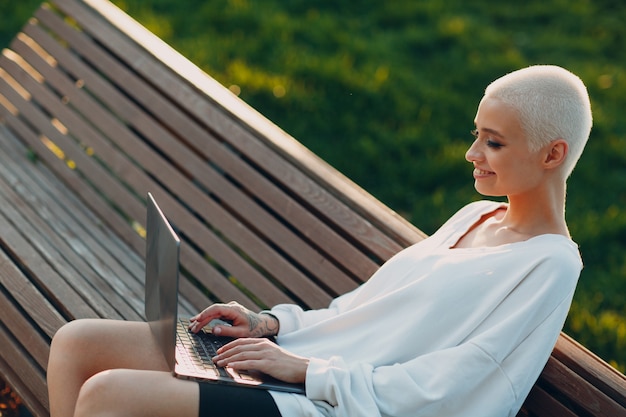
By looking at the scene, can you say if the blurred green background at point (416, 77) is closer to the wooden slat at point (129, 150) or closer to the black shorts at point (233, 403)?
the wooden slat at point (129, 150)

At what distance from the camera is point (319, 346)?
118 inches

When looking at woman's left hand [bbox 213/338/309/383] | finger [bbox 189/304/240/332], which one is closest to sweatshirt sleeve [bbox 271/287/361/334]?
finger [bbox 189/304/240/332]

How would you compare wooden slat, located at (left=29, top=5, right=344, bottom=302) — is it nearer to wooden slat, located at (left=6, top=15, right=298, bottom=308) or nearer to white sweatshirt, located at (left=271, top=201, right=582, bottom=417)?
wooden slat, located at (left=6, top=15, right=298, bottom=308)

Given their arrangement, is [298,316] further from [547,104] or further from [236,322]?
[547,104]

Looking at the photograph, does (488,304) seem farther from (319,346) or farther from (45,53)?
(45,53)

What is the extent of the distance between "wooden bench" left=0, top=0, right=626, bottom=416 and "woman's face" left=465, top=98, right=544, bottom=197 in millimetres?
485

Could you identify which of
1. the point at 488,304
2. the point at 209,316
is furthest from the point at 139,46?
the point at 488,304

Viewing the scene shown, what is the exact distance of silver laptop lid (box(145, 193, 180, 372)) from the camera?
2.56 m

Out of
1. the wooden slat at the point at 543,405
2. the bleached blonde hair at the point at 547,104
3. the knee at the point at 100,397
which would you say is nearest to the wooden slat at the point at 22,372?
the knee at the point at 100,397

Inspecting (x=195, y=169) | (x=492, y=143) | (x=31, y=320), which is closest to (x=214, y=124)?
(x=195, y=169)

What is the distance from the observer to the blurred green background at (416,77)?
17.6ft

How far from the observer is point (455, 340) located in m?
2.72

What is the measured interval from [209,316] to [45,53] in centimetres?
272

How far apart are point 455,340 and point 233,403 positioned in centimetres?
61
